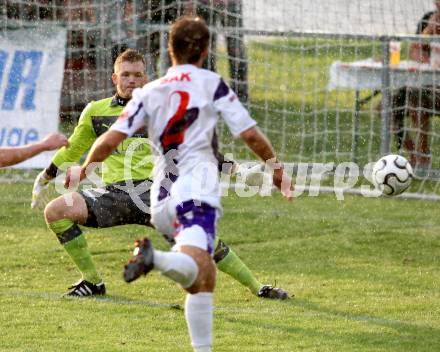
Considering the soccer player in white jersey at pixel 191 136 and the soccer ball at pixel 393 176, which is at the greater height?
the soccer player in white jersey at pixel 191 136

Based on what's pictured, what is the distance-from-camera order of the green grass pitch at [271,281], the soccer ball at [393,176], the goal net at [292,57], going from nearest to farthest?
the green grass pitch at [271,281], the soccer ball at [393,176], the goal net at [292,57]

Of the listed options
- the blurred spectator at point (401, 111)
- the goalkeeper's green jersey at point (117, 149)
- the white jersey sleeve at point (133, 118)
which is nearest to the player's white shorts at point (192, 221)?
the white jersey sleeve at point (133, 118)

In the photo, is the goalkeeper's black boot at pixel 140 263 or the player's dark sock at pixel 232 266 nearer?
the goalkeeper's black boot at pixel 140 263

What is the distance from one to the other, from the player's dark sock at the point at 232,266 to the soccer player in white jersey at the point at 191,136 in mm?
1792

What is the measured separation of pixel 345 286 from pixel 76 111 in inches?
215

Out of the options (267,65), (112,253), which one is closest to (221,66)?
(267,65)

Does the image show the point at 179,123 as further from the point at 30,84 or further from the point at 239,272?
the point at 30,84

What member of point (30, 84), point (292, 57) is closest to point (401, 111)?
point (292, 57)

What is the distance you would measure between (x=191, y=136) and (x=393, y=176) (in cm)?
334

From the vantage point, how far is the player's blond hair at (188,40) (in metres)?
5.07

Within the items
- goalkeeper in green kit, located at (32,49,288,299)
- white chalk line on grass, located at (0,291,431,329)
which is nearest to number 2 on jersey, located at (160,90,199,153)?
white chalk line on grass, located at (0,291,431,329)

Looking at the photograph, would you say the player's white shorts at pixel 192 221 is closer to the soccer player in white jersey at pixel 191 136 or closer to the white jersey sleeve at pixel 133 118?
the soccer player in white jersey at pixel 191 136

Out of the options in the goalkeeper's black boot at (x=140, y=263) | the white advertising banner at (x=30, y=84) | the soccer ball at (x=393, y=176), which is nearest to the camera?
the goalkeeper's black boot at (x=140, y=263)

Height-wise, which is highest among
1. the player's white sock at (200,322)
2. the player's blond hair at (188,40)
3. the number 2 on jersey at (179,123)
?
the player's blond hair at (188,40)
